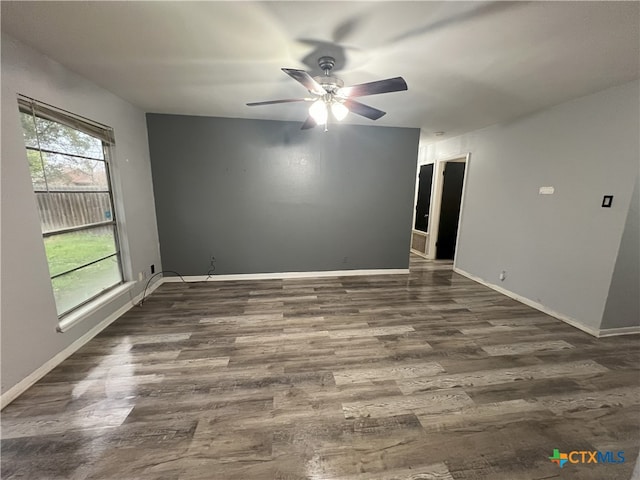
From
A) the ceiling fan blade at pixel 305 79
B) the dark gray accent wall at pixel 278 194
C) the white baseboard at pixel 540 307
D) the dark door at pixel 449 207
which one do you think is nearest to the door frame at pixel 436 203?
the dark door at pixel 449 207

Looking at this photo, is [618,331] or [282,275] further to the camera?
[282,275]

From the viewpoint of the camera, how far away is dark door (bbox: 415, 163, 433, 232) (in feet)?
18.4

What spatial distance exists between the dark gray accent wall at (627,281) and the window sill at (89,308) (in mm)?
5174

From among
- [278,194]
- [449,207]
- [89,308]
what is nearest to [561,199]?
[449,207]

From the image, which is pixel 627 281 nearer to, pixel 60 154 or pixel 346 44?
pixel 346 44

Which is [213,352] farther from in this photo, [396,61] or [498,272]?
[498,272]

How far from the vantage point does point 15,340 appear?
177 cm

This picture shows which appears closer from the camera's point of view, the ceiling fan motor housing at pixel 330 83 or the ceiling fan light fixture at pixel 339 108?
the ceiling fan motor housing at pixel 330 83

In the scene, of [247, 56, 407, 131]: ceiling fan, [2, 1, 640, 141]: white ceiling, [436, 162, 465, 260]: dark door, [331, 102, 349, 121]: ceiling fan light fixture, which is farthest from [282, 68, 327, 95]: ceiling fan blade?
[436, 162, 465, 260]: dark door

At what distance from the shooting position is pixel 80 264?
2512mm

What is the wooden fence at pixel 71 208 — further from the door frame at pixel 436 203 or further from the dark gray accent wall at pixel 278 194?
the door frame at pixel 436 203

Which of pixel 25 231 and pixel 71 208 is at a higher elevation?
pixel 71 208

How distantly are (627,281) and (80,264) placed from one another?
18.2 ft

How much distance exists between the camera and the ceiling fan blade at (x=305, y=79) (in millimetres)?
1618
